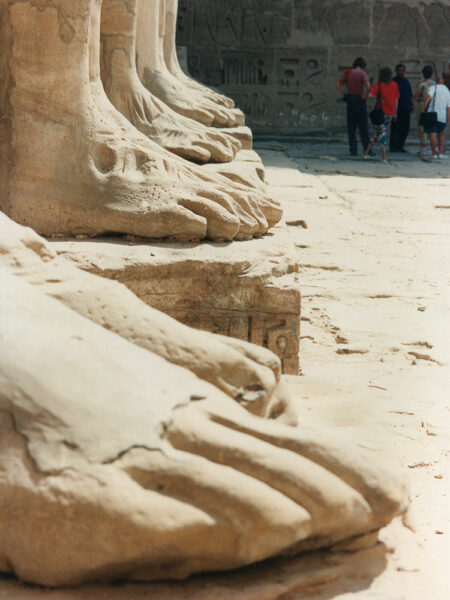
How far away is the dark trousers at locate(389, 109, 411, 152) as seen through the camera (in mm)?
13492

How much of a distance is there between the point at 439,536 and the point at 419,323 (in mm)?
2385

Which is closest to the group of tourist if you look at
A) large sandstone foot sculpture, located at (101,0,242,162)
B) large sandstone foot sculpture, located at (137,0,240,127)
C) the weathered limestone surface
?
large sandstone foot sculpture, located at (137,0,240,127)

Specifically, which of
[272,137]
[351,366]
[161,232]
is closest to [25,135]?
[161,232]

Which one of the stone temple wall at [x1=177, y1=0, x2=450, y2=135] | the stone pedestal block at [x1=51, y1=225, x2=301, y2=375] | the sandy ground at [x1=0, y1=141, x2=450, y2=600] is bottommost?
the sandy ground at [x1=0, y1=141, x2=450, y2=600]

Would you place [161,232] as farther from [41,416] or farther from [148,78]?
[148,78]

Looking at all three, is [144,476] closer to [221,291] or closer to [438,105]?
[221,291]

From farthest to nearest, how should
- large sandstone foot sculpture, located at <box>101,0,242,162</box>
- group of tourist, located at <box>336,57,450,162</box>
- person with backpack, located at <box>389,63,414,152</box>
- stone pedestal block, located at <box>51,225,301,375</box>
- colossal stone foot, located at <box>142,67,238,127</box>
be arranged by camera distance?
person with backpack, located at <box>389,63,414,152</box>, group of tourist, located at <box>336,57,450,162</box>, colossal stone foot, located at <box>142,67,238,127</box>, large sandstone foot sculpture, located at <box>101,0,242,162</box>, stone pedestal block, located at <box>51,225,301,375</box>

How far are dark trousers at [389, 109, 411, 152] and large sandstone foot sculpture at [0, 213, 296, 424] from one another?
1196cm

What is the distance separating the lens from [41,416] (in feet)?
5.11

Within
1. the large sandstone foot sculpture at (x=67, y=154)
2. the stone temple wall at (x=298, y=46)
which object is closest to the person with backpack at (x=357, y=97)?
the stone temple wall at (x=298, y=46)

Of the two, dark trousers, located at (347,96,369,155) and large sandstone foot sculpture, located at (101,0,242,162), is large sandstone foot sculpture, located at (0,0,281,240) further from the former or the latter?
dark trousers, located at (347,96,369,155)

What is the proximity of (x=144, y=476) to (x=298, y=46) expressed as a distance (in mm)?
14439

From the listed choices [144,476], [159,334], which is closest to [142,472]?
[144,476]

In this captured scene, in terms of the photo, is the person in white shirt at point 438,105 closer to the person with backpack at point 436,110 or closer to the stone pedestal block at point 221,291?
the person with backpack at point 436,110
